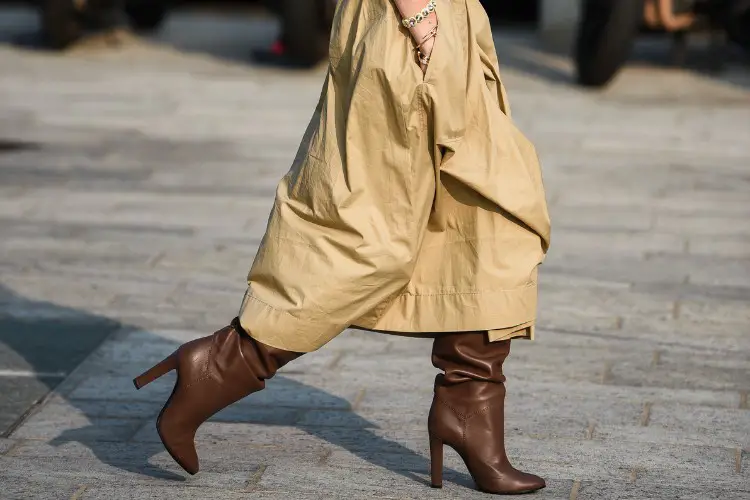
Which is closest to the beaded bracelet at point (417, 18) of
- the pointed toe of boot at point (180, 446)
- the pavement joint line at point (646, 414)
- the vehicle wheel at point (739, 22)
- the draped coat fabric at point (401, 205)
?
the draped coat fabric at point (401, 205)

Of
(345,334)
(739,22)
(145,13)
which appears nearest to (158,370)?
(345,334)

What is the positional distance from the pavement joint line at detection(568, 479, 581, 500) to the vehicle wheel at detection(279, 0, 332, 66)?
7.21 m

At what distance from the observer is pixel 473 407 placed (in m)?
3.31

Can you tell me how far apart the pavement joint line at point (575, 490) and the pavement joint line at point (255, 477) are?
2.55ft

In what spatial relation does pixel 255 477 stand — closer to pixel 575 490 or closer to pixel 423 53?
pixel 575 490

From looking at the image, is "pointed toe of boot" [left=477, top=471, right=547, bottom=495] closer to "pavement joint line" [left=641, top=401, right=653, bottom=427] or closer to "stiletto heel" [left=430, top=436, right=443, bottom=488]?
"stiletto heel" [left=430, top=436, right=443, bottom=488]

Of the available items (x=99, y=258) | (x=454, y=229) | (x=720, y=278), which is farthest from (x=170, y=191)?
(x=454, y=229)

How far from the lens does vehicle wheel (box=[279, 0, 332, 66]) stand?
1032 centimetres

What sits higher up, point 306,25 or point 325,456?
point 325,456

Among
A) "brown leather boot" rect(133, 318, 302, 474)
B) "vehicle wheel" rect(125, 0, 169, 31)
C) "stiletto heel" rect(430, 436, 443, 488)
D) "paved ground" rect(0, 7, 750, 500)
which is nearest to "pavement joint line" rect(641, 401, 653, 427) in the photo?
"paved ground" rect(0, 7, 750, 500)

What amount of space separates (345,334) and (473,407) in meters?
1.69

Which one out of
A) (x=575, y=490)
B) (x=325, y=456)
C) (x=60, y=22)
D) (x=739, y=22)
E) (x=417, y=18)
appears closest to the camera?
(x=417, y=18)

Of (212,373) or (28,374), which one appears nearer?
(212,373)

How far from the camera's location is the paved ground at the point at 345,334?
12.1 feet
